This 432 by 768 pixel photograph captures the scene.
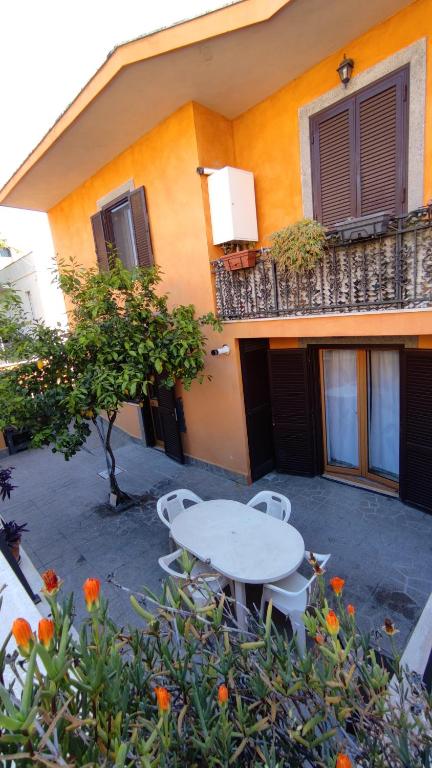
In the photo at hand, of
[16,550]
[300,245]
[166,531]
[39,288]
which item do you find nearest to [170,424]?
[166,531]

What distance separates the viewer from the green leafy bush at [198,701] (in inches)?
40.4

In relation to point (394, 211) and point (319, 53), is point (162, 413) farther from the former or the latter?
point (319, 53)

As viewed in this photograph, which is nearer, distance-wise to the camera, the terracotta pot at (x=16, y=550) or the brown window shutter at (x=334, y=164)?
the terracotta pot at (x=16, y=550)

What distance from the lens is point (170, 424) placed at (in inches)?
337

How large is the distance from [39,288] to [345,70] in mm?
11910

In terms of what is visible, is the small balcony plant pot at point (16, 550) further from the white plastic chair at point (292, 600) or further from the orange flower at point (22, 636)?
the orange flower at point (22, 636)

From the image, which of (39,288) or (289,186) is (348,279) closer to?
(289,186)

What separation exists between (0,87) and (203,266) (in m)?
4.97

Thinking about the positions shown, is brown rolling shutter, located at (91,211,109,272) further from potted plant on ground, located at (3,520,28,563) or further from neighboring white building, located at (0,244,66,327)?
potted plant on ground, located at (3,520,28,563)

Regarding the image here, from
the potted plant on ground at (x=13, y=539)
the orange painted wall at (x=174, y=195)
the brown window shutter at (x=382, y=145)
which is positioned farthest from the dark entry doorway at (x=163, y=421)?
the brown window shutter at (x=382, y=145)

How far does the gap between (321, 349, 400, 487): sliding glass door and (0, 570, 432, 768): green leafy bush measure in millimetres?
5241

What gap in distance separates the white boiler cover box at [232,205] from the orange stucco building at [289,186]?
0.20 meters

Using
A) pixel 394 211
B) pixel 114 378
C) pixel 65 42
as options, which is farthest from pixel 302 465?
pixel 65 42

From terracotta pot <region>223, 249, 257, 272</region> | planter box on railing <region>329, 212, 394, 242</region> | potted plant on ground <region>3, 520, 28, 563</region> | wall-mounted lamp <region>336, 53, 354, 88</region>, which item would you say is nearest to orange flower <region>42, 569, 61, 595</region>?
potted plant on ground <region>3, 520, 28, 563</region>
